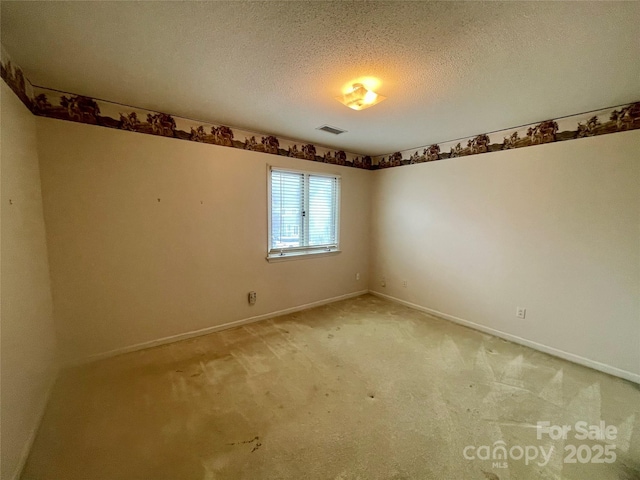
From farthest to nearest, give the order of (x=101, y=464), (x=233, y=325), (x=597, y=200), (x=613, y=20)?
(x=233, y=325) → (x=597, y=200) → (x=101, y=464) → (x=613, y=20)

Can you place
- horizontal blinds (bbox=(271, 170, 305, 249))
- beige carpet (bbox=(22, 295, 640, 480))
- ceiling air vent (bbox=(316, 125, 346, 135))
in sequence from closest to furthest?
beige carpet (bbox=(22, 295, 640, 480))
ceiling air vent (bbox=(316, 125, 346, 135))
horizontal blinds (bbox=(271, 170, 305, 249))

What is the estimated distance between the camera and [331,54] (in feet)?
5.48

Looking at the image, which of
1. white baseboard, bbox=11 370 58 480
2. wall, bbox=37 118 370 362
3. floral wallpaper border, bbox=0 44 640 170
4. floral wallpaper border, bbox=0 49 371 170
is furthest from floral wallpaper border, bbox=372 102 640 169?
white baseboard, bbox=11 370 58 480

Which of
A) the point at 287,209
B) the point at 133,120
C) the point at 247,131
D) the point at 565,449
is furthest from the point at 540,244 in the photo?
the point at 133,120

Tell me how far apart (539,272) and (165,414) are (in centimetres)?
379

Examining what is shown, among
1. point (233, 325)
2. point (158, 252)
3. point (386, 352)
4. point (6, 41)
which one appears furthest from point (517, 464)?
point (6, 41)

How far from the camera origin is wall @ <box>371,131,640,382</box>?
2.38 m

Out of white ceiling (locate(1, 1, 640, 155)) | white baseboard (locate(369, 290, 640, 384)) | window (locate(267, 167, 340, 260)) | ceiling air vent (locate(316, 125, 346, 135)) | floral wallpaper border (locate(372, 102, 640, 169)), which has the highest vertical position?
ceiling air vent (locate(316, 125, 346, 135))

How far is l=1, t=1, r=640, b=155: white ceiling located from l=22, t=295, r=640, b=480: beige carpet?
97.0 inches

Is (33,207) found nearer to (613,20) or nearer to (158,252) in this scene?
(158,252)

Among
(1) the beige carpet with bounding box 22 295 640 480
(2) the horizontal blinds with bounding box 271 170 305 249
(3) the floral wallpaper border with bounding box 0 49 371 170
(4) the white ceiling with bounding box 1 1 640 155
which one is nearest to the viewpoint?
(4) the white ceiling with bounding box 1 1 640 155

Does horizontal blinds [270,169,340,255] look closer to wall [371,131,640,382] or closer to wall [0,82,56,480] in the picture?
wall [371,131,640,382]

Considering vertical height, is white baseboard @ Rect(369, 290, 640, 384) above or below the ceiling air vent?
below

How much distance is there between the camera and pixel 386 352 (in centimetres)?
275
